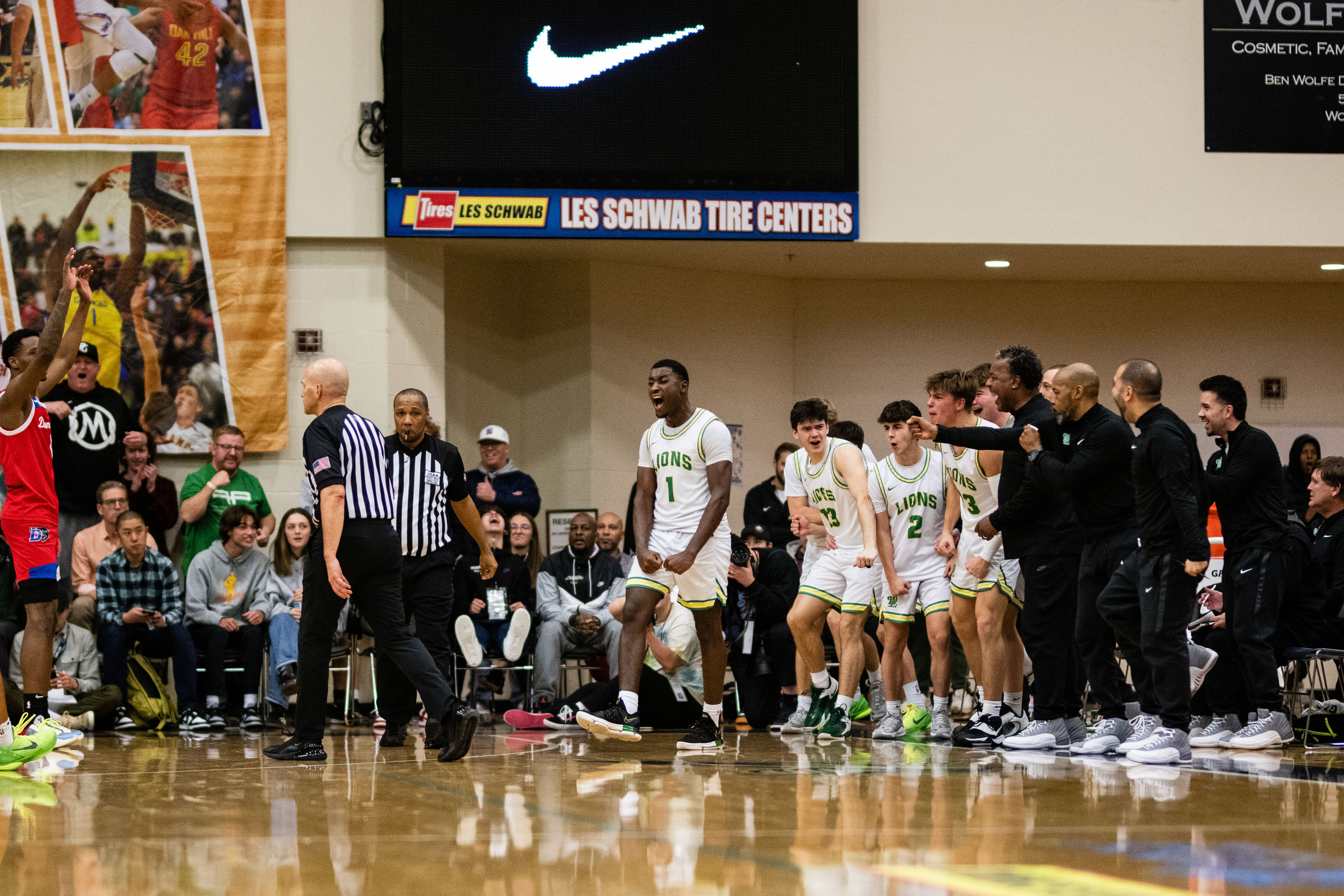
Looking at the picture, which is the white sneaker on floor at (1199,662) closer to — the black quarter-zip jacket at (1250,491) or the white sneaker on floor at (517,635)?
the black quarter-zip jacket at (1250,491)

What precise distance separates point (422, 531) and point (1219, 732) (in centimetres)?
439

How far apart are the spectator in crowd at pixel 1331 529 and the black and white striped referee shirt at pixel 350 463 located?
516cm

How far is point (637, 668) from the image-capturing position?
7477 mm

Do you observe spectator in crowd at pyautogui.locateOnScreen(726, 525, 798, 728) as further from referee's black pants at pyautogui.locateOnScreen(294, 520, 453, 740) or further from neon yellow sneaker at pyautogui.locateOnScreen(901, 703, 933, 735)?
referee's black pants at pyautogui.locateOnScreen(294, 520, 453, 740)

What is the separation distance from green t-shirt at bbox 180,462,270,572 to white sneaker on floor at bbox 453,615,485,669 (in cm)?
189

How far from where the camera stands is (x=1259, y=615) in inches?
306

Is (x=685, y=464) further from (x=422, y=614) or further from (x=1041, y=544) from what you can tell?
(x=1041, y=544)

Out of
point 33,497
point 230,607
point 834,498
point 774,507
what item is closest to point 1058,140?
point 774,507

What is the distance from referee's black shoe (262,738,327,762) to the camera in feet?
22.7

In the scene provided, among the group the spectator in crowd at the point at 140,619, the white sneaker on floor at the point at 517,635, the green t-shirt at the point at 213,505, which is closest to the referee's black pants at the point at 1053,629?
the white sneaker on floor at the point at 517,635

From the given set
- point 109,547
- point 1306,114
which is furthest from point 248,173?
point 1306,114

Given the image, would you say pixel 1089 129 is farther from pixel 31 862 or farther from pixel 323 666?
pixel 31 862

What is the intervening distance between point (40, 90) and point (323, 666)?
21.6 feet

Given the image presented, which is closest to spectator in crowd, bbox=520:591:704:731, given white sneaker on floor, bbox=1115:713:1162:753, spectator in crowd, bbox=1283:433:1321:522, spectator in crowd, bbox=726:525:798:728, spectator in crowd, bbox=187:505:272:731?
spectator in crowd, bbox=726:525:798:728
